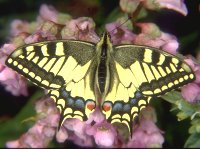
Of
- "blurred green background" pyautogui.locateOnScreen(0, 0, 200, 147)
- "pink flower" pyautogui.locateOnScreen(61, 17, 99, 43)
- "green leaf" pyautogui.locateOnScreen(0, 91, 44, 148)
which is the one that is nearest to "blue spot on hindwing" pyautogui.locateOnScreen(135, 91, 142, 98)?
"pink flower" pyautogui.locateOnScreen(61, 17, 99, 43)

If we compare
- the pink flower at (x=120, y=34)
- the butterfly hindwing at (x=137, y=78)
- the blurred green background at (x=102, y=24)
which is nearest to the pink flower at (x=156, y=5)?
the pink flower at (x=120, y=34)

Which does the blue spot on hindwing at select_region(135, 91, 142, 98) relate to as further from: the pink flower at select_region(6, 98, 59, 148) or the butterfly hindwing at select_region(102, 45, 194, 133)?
the pink flower at select_region(6, 98, 59, 148)

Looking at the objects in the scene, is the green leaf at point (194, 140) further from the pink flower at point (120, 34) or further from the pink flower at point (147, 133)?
the pink flower at point (120, 34)

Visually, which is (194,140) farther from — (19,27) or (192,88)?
(19,27)

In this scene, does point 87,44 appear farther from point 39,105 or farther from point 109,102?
point 39,105

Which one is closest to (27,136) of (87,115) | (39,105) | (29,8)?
(39,105)
